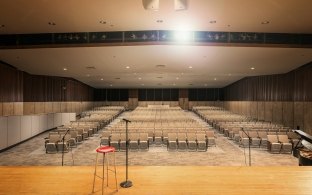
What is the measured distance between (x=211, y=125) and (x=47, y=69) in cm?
1289

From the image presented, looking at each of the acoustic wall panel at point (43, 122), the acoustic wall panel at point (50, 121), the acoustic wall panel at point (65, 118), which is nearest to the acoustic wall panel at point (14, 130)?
the acoustic wall panel at point (43, 122)

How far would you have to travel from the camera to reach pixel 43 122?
49.3 feet

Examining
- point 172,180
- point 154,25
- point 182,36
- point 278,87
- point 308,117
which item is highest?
point 154,25

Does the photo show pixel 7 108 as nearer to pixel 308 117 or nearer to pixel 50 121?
pixel 50 121

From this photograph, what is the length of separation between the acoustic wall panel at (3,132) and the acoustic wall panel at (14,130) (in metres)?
0.27

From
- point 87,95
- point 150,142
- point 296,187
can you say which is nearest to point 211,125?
point 150,142

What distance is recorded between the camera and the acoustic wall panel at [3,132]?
10.3 m

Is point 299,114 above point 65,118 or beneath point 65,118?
above

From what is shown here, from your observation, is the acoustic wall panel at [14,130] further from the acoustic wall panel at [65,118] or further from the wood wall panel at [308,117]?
the wood wall panel at [308,117]

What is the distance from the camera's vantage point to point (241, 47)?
36.8 ft

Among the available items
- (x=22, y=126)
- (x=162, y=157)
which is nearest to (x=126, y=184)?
(x=162, y=157)

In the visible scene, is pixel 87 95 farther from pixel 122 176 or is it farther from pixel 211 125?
pixel 122 176

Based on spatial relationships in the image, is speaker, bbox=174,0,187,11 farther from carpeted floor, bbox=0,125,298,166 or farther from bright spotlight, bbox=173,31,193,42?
carpeted floor, bbox=0,125,298,166

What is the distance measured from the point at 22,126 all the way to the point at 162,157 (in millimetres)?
7877
